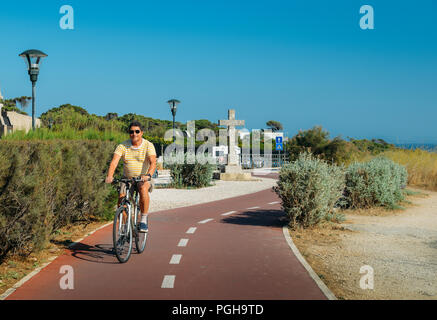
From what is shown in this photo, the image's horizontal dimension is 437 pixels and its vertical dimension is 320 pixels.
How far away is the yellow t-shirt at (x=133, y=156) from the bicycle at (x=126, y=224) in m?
0.20

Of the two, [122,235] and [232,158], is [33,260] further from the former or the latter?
[232,158]

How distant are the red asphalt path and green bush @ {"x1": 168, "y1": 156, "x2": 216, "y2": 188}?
11775mm

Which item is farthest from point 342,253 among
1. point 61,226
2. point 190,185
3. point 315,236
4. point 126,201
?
point 190,185

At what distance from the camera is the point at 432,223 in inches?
480

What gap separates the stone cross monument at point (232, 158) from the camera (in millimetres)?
→ 27828

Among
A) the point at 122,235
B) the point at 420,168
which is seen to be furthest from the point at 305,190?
the point at 420,168

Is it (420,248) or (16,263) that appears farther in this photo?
(420,248)

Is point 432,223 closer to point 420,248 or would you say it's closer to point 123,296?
point 420,248

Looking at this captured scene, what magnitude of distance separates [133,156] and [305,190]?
4314mm

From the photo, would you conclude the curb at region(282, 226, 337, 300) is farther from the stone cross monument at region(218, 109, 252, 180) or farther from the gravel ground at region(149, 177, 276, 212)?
the stone cross monument at region(218, 109, 252, 180)

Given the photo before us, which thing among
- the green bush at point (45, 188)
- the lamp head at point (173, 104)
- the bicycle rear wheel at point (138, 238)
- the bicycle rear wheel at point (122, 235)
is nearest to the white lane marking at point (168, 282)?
the bicycle rear wheel at point (122, 235)

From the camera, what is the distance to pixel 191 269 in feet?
21.6

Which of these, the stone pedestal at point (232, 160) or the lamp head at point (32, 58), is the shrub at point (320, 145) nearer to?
the stone pedestal at point (232, 160)
